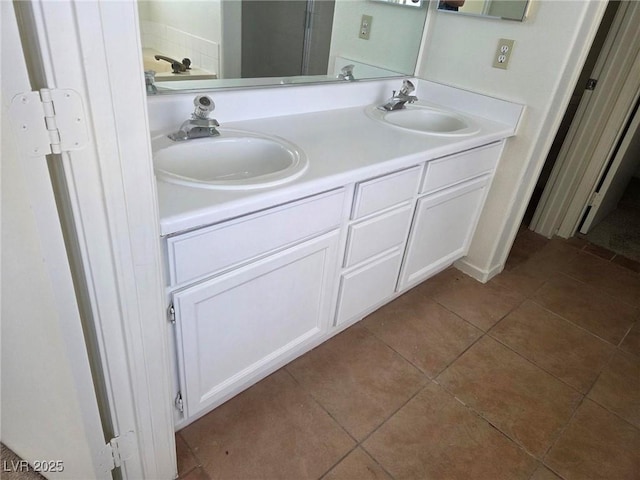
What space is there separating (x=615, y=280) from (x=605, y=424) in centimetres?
117

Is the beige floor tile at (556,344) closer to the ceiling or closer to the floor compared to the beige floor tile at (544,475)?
closer to the ceiling

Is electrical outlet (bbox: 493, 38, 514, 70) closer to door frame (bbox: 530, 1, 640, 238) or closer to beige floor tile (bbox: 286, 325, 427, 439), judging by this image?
door frame (bbox: 530, 1, 640, 238)

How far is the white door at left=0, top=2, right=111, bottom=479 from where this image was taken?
2.05ft

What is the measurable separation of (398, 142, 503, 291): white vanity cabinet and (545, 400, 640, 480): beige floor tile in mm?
804

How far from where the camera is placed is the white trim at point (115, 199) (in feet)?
1.92

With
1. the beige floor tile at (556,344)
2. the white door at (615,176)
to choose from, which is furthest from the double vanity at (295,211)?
the white door at (615,176)

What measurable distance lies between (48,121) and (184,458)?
1048 mm

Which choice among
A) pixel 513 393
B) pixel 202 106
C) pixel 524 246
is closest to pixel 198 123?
pixel 202 106

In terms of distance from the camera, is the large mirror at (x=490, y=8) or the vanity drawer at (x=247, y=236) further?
the large mirror at (x=490, y=8)

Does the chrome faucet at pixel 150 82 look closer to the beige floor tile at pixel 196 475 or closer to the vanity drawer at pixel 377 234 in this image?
the vanity drawer at pixel 377 234

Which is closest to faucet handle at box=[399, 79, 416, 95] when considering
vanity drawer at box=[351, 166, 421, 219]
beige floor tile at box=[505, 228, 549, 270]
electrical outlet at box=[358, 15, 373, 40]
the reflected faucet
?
electrical outlet at box=[358, 15, 373, 40]

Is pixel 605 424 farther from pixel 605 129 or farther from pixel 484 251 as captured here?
pixel 605 129

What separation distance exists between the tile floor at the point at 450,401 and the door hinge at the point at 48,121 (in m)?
Result: 1.01

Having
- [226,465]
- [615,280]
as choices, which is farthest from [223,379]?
[615,280]
